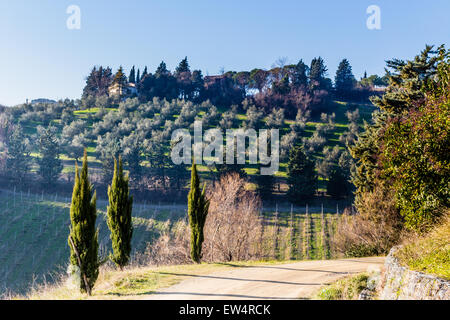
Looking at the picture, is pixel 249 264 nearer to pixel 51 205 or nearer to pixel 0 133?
pixel 51 205

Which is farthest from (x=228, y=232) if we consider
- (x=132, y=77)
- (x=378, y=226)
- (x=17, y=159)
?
(x=132, y=77)

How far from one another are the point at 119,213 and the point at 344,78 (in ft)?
362

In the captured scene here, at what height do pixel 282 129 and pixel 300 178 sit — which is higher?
pixel 282 129

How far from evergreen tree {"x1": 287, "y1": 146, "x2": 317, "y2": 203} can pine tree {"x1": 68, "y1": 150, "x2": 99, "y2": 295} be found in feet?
126

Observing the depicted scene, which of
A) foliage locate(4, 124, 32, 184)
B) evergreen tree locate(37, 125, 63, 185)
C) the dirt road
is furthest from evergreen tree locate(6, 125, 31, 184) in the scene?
the dirt road

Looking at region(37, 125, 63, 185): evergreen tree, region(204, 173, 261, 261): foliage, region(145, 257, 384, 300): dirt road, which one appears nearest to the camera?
region(145, 257, 384, 300): dirt road

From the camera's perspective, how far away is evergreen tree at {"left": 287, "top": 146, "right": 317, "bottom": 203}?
156 ft

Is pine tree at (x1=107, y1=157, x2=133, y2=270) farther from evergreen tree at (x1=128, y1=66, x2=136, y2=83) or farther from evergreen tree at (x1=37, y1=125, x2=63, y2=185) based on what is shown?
evergreen tree at (x1=128, y1=66, x2=136, y2=83)

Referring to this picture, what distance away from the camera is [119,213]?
15133 mm

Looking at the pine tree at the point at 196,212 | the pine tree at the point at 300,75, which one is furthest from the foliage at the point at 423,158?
the pine tree at the point at 300,75

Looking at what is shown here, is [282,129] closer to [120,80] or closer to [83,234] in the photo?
[120,80]

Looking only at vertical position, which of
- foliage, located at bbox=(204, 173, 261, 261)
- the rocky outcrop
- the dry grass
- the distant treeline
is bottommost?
foliage, located at bbox=(204, 173, 261, 261)

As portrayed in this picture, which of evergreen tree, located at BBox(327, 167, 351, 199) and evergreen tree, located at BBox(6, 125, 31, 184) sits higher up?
evergreen tree, located at BBox(6, 125, 31, 184)
